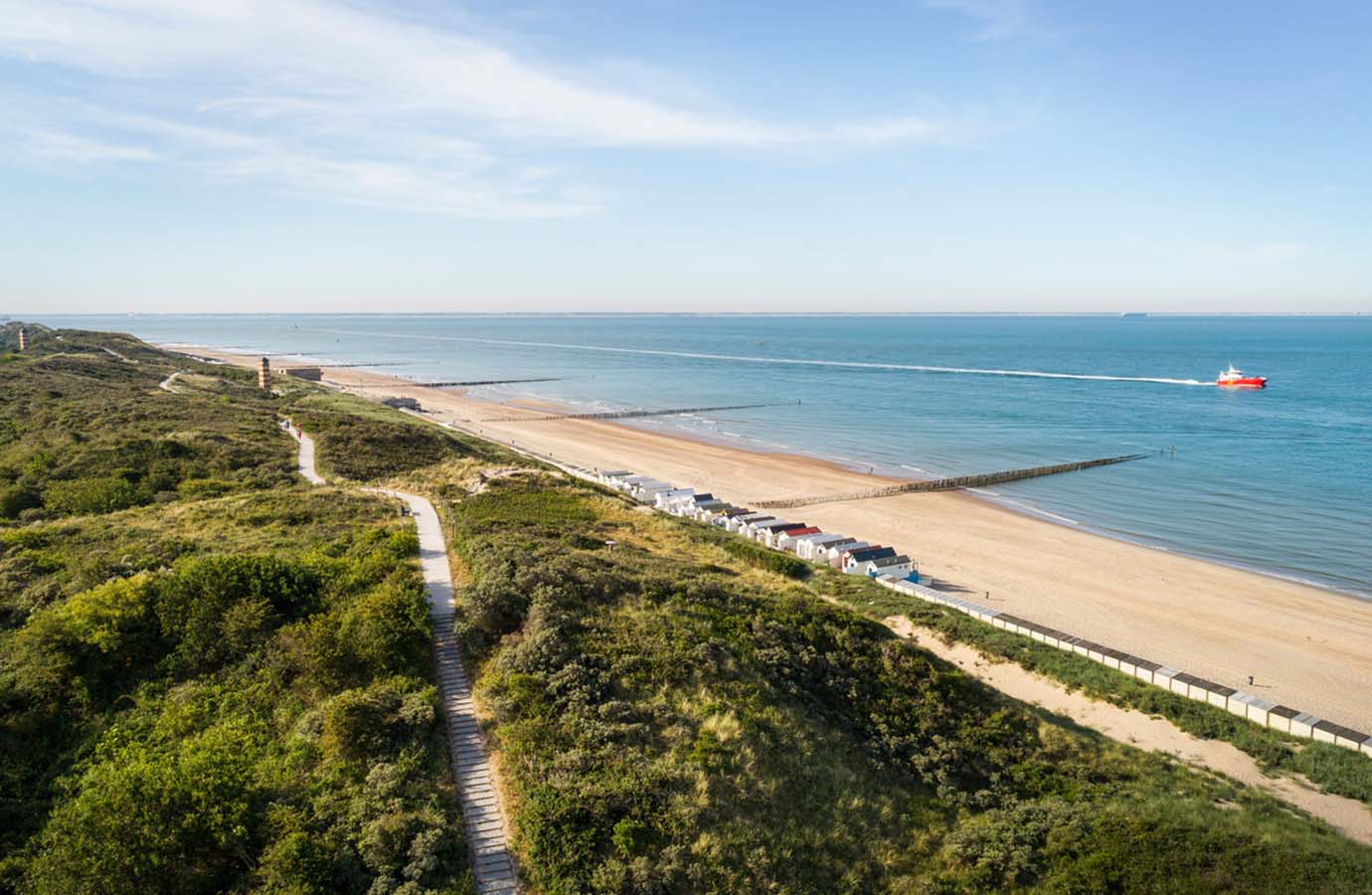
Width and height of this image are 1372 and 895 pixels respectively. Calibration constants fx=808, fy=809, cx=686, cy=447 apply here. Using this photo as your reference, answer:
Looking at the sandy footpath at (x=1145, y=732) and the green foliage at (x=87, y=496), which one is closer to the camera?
the sandy footpath at (x=1145, y=732)

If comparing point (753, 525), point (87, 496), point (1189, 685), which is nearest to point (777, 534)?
point (753, 525)

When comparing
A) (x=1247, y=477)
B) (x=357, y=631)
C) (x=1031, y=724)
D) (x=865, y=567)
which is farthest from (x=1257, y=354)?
(x=357, y=631)

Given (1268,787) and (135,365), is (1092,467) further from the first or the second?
(135,365)

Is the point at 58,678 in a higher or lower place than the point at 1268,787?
higher

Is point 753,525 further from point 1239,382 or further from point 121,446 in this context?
point 1239,382

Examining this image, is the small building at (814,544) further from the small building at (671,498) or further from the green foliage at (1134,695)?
the small building at (671,498)

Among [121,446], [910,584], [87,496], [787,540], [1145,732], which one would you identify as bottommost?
[1145,732]

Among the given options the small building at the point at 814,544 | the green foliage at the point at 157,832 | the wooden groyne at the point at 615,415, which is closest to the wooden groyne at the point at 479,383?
the wooden groyne at the point at 615,415
